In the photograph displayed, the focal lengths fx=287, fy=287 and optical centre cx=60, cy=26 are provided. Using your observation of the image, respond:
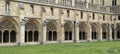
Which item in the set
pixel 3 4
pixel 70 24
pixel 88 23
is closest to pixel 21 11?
pixel 3 4

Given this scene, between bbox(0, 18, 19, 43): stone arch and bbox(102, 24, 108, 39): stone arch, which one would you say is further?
bbox(102, 24, 108, 39): stone arch

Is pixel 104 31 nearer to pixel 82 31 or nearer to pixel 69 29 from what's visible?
pixel 82 31

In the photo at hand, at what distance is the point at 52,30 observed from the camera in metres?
40.6

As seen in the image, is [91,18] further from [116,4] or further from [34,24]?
[34,24]

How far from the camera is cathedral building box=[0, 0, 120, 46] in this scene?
33812 mm

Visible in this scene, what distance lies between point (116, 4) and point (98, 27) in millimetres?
8840

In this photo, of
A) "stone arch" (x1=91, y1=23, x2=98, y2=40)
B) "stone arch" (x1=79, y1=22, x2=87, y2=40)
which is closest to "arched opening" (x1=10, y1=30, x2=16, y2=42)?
"stone arch" (x1=79, y1=22, x2=87, y2=40)

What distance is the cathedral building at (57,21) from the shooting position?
111ft

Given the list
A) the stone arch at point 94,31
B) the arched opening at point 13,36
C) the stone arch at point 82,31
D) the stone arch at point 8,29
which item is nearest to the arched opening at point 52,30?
the arched opening at point 13,36

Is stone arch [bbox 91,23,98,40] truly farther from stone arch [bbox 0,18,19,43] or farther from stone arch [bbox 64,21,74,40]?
stone arch [bbox 0,18,19,43]

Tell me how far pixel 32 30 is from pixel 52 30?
14.1ft

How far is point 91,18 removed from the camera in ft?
164

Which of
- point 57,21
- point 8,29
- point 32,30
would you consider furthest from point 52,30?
point 8,29

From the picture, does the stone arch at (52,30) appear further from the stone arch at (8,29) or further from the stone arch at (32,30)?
the stone arch at (8,29)
